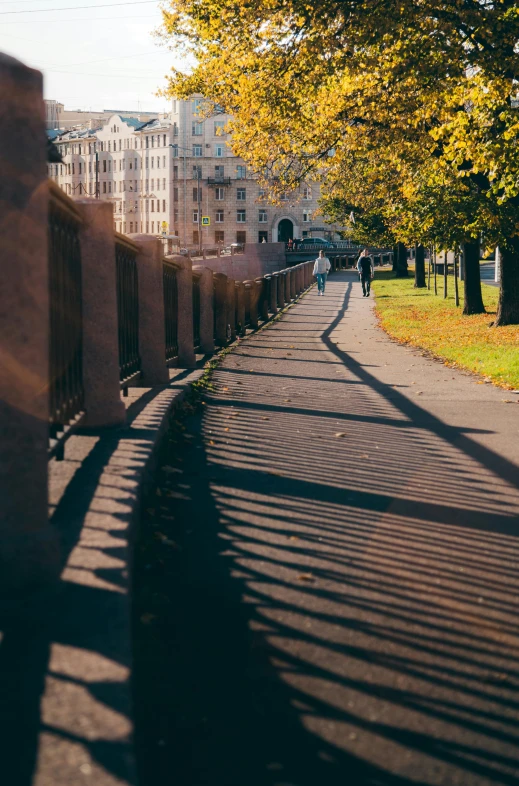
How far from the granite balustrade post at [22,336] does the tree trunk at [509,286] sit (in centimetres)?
2062

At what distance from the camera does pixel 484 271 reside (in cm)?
7481

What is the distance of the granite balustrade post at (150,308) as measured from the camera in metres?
10.3

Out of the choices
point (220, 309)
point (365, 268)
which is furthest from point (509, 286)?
point (365, 268)

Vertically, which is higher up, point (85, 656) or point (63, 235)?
point (63, 235)

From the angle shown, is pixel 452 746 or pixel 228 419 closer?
pixel 452 746

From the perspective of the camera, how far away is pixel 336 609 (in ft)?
14.7

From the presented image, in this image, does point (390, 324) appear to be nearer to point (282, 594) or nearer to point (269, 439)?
point (269, 439)

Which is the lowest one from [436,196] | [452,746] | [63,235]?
[452,746]

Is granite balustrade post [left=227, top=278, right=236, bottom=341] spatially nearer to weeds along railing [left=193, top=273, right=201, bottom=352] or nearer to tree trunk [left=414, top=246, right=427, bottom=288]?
weeds along railing [left=193, top=273, right=201, bottom=352]

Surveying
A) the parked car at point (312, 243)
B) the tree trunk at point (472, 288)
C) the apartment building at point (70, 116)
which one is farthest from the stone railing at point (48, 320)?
the apartment building at point (70, 116)

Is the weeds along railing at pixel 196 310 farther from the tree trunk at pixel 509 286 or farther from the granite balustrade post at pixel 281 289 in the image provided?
the granite balustrade post at pixel 281 289

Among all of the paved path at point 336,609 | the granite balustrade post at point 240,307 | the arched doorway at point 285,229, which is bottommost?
the paved path at point 336,609

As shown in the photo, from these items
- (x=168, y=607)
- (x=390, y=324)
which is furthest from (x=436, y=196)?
(x=168, y=607)

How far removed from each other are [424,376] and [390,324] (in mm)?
11699
